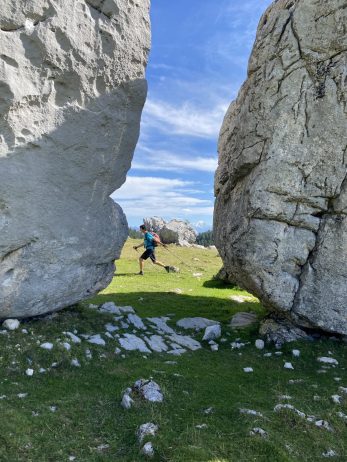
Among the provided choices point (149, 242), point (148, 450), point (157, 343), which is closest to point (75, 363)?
point (157, 343)

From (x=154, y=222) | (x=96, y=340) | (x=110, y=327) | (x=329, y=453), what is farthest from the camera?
(x=154, y=222)

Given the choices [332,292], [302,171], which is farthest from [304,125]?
[332,292]

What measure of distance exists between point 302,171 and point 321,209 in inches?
70.3

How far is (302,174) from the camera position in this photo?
16625mm

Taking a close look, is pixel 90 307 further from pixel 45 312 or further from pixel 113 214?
pixel 113 214

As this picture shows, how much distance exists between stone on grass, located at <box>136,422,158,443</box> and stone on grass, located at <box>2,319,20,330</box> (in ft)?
22.3

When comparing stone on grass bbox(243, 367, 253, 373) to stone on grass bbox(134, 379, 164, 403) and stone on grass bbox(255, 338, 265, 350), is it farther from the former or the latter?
stone on grass bbox(134, 379, 164, 403)

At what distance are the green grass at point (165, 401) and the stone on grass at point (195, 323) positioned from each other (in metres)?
1.25

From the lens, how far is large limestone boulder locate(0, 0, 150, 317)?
13.5 m

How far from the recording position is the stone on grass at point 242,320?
18.7m

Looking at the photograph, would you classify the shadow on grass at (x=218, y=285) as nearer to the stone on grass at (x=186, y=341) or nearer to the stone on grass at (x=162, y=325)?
the stone on grass at (x=162, y=325)

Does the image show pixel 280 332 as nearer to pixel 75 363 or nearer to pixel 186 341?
pixel 186 341

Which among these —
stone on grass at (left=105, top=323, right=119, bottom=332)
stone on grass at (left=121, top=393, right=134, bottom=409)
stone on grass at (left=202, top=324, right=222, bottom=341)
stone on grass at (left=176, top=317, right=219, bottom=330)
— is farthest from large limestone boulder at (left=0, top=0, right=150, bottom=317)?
stone on grass at (left=121, top=393, right=134, bottom=409)

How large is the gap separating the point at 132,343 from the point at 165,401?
4.69 m
